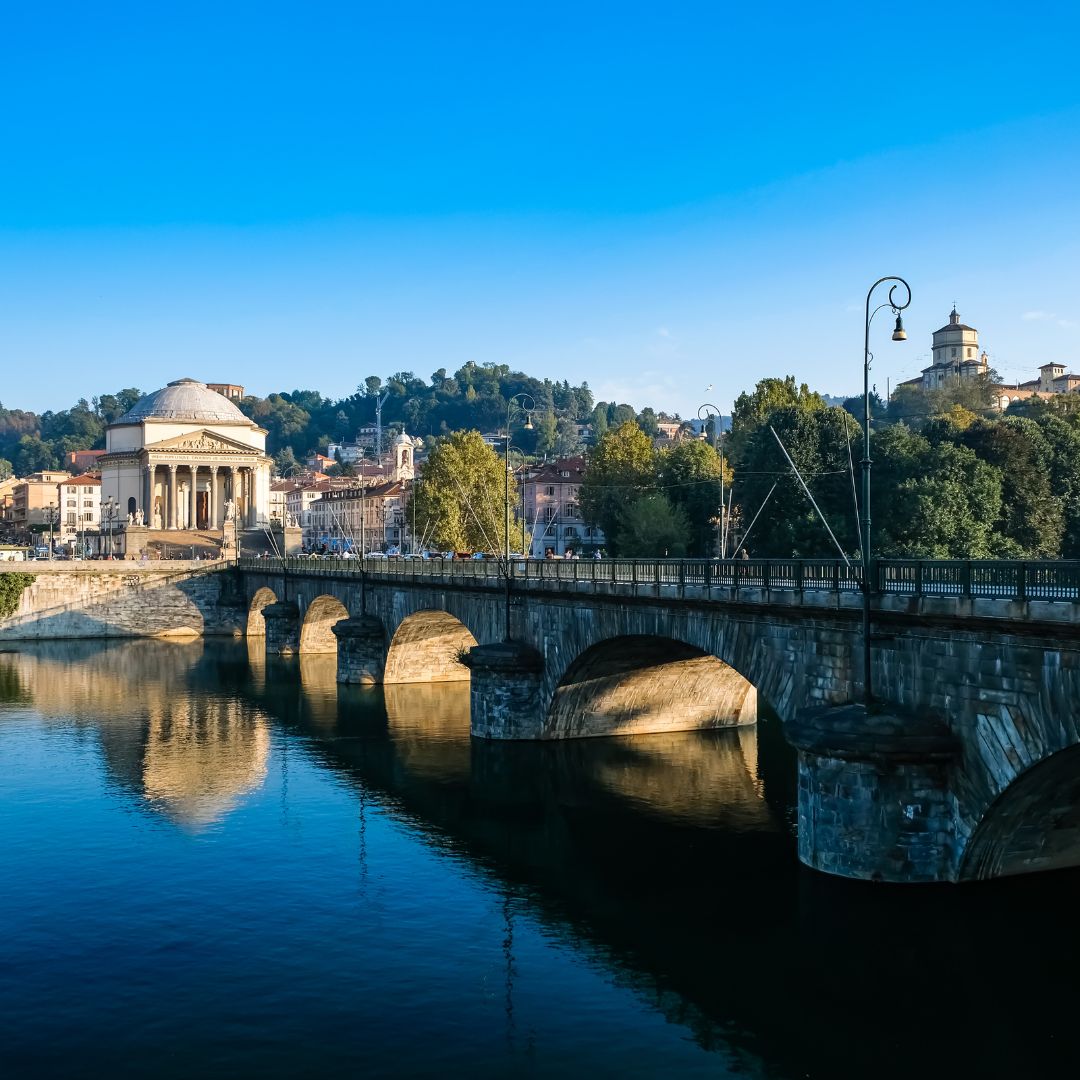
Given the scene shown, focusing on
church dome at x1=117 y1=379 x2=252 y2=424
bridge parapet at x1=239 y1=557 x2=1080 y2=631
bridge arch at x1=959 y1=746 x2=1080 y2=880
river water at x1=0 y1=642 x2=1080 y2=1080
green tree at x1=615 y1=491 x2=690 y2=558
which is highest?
church dome at x1=117 y1=379 x2=252 y2=424

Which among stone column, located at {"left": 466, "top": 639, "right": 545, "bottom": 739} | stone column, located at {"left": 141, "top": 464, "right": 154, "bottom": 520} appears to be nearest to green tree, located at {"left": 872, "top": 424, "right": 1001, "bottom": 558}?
stone column, located at {"left": 466, "top": 639, "right": 545, "bottom": 739}

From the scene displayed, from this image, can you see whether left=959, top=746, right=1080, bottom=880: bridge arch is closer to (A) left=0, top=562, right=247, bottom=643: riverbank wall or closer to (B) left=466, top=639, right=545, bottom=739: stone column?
(B) left=466, top=639, right=545, bottom=739: stone column

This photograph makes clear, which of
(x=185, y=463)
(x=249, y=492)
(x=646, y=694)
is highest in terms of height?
(x=185, y=463)

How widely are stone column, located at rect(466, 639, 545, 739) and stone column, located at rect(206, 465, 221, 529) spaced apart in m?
99.7

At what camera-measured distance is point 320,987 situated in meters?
21.8

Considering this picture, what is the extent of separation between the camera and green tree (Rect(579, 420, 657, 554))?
98.6 meters

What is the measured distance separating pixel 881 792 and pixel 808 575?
20.6 ft

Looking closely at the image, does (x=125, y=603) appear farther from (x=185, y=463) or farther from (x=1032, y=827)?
(x=1032, y=827)

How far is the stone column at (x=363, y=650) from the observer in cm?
6019

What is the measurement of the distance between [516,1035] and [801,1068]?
4.65 meters

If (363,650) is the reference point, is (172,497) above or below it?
above

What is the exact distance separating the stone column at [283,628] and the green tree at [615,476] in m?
28.5

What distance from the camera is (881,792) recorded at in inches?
942

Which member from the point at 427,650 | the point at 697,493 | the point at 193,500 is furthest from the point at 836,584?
the point at 193,500
